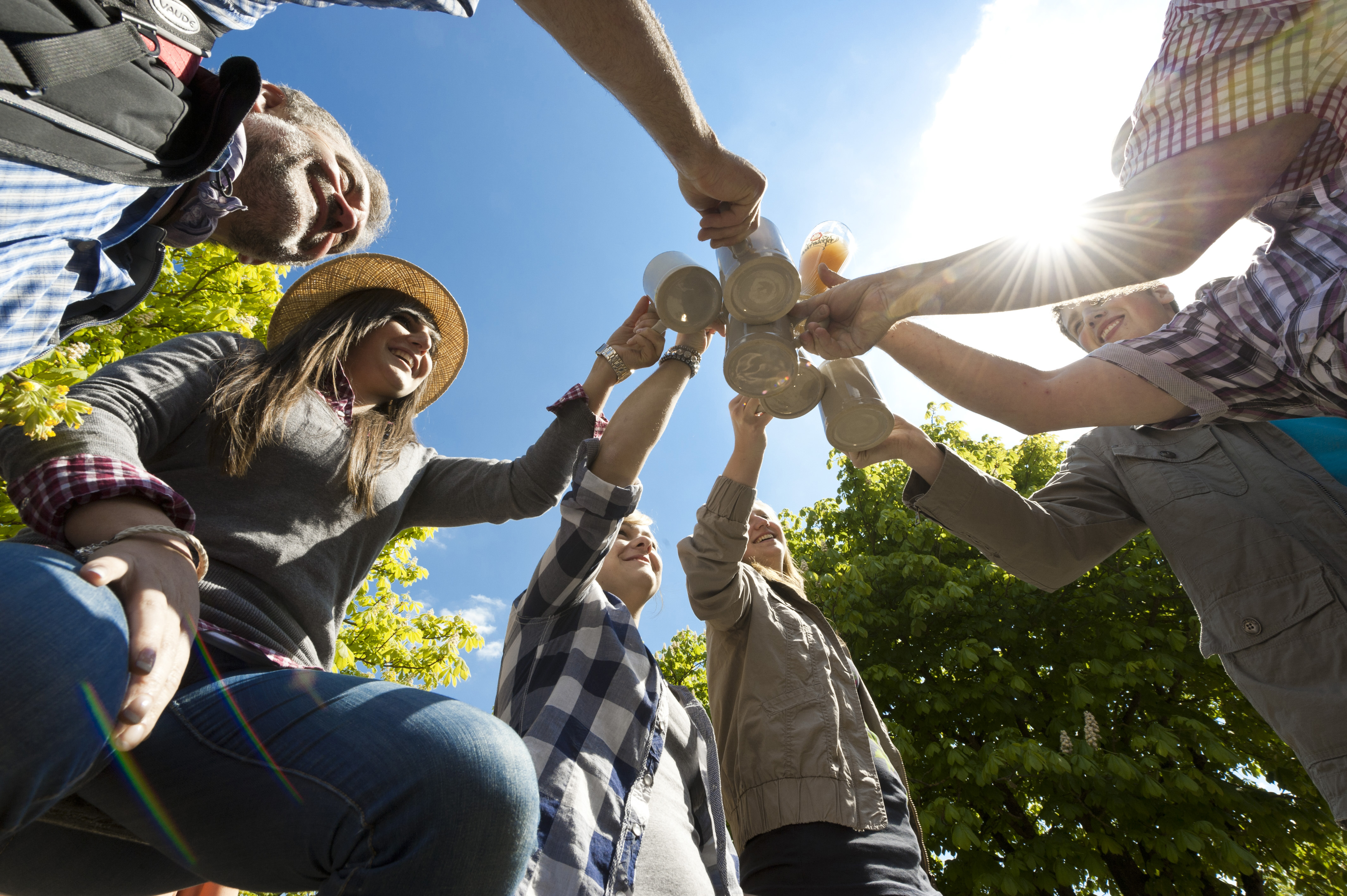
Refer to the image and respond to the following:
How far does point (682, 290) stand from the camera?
7.27 feet

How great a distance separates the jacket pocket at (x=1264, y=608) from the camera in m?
2.01

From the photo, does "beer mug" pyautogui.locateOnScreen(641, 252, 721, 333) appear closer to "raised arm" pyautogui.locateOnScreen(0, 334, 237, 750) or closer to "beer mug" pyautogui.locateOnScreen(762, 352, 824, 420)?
"beer mug" pyautogui.locateOnScreen(762, 352, 824, 420)

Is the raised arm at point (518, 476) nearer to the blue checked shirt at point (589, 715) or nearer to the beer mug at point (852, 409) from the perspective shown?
the blue checked shirt at point (589, 715)

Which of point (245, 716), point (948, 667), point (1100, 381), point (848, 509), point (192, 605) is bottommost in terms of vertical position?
point (245, 716)

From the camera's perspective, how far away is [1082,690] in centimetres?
822

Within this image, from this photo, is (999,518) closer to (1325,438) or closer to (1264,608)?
(1264,608)

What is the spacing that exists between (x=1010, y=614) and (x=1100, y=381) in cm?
822

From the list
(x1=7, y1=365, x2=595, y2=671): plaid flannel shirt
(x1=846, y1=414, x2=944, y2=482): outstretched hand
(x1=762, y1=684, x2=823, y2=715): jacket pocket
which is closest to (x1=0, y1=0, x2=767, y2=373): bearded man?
(x1=7, y1=365, x2=595, y2=671): plaid flannel shirt

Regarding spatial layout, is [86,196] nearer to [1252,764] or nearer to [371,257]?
[371,257]

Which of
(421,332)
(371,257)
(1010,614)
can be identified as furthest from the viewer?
(1010,614)

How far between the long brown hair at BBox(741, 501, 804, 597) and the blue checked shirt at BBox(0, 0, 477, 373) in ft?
9.67

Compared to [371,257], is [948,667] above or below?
above

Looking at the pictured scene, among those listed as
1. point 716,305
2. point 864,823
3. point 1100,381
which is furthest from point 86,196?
point 864,823

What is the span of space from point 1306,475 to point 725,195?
2121 millimetres
